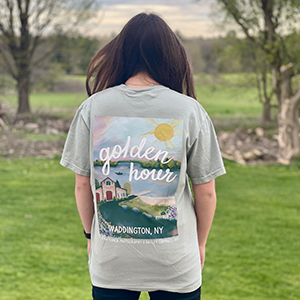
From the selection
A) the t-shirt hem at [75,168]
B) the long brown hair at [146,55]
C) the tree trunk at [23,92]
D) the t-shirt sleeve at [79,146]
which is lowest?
the tree trunk at [23,92]

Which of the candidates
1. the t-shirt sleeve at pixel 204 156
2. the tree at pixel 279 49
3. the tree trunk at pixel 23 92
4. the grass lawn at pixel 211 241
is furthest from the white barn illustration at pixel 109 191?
the tree trunk at pixel 23 92

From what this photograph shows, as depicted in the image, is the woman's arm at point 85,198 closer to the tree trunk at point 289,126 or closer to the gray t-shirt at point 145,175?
the gray t-shirt at point 145,175

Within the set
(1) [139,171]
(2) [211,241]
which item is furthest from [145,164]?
(2) [211,241]

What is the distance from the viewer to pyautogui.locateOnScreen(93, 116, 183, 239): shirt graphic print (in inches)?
55.1

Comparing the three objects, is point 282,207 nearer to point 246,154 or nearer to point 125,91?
point 246,154

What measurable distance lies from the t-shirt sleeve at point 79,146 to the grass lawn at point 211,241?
2.10m

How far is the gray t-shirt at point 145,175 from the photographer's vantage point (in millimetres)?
1401

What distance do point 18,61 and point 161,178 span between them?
12800mm

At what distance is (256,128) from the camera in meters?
11.6

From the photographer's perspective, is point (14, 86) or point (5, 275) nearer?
point (5, 275)

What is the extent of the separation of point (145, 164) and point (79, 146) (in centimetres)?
27

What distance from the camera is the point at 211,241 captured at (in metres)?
4.50

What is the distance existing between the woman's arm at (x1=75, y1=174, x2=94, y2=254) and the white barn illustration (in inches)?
4.8

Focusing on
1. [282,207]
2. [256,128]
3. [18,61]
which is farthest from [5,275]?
[18,61]
